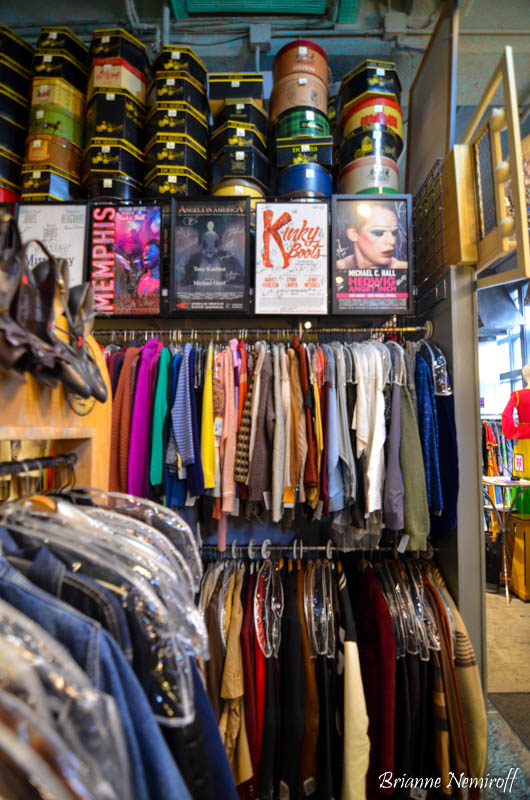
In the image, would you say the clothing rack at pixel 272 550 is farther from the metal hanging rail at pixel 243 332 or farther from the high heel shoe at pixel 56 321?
the high heel shoe at pixel 56 321

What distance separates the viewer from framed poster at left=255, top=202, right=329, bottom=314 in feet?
7.52

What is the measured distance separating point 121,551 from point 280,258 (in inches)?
76.6

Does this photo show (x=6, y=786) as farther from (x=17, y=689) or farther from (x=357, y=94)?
(x=357, y=94)

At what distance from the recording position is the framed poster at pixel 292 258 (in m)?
2.29

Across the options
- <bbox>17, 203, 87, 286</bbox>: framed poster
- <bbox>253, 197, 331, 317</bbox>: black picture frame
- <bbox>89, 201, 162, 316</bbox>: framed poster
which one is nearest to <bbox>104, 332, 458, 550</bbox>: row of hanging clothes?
<bbox>253, 197, 331, 317</bbox>: black picture frame

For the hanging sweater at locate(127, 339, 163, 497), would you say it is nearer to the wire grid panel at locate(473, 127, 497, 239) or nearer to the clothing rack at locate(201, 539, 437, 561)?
the clothing rack at locate(201, 539, 437, 561)

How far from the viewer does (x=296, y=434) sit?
193 cm

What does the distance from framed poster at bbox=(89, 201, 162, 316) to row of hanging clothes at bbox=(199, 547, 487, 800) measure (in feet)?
5.12

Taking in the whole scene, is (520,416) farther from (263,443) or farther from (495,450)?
(263,443)

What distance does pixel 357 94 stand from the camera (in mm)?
2615

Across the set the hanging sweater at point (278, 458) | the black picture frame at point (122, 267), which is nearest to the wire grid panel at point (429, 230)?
the hanging sweater at point (278, 458)

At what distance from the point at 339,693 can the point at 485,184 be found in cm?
243

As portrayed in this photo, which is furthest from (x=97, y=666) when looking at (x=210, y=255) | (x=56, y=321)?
(x=210, y=255)

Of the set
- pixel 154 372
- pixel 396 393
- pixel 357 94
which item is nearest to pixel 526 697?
pixel 396 393
